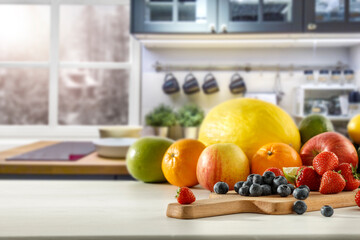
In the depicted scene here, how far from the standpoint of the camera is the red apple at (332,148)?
87 centimetres

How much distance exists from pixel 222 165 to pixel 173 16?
2365mm

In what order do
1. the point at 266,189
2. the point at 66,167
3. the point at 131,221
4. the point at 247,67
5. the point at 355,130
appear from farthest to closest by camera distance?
the point at 247,67 → the point at 66,167 → the point at 355,130 → the point at 266,189 → the point at 131,221

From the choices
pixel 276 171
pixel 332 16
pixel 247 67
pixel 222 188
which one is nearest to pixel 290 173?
pixel 276 171

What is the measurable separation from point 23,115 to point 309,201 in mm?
4178

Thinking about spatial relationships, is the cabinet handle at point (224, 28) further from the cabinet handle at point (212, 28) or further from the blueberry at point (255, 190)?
the blueberry at point (255, 190)

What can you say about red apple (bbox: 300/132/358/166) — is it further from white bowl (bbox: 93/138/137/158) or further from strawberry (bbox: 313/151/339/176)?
white bowl (bbox: 93/138/137/158)

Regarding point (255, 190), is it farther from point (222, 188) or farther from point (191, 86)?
point (191, 86)

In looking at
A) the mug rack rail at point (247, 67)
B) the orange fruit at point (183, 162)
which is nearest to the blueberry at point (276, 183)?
the orange fruit at point (183, 162)

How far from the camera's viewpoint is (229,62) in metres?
3.47

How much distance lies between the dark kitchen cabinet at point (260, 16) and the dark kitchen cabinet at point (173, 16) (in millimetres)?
91

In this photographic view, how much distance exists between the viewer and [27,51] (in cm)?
430

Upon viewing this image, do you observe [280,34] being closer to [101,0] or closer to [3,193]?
[101,0]

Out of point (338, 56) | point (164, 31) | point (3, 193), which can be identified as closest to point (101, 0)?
point (164, 31)

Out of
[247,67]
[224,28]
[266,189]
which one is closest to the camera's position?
[266,189]
